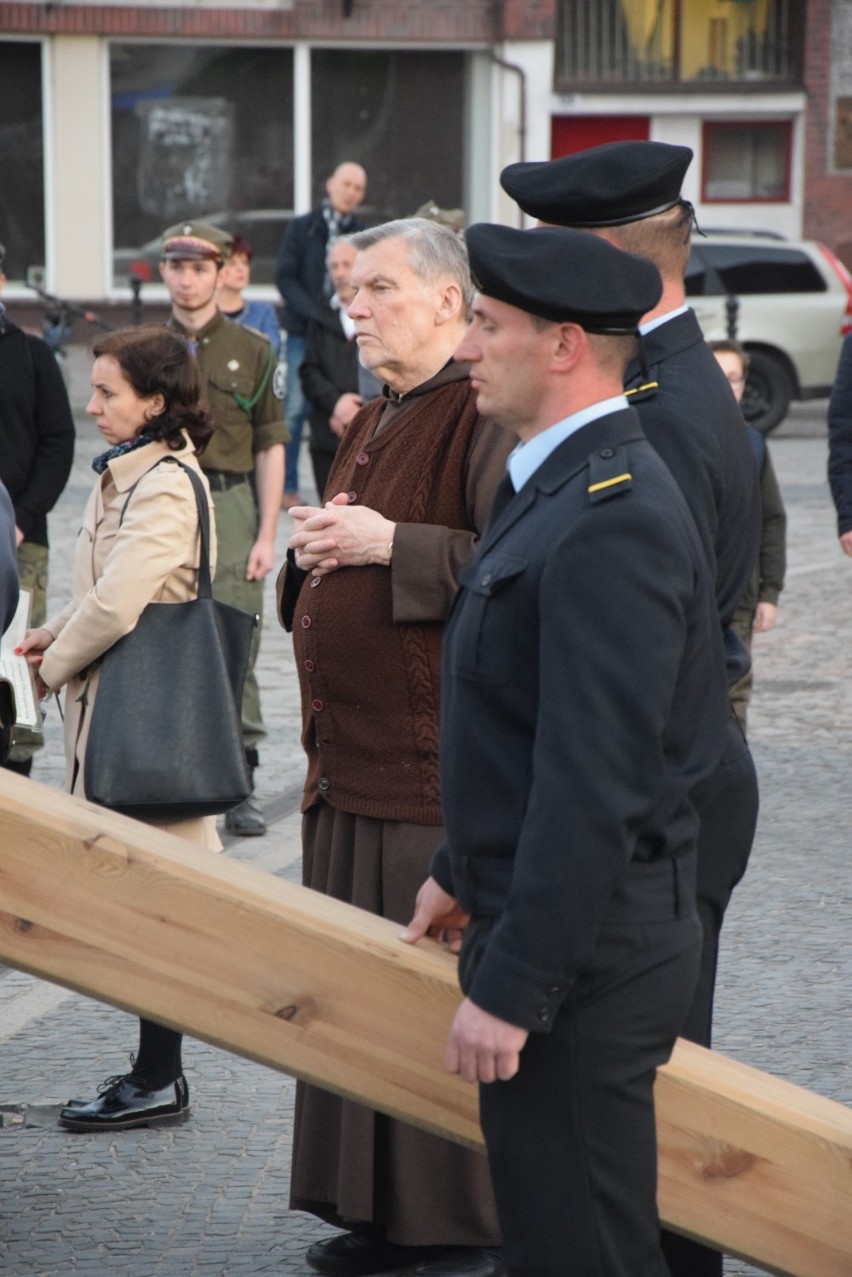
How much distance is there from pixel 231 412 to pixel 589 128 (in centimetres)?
1870

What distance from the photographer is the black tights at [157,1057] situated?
4.48 meters

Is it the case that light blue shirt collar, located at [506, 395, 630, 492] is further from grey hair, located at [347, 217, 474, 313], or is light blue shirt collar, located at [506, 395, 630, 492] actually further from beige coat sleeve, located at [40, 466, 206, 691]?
beige coat sleeve, located at [40, 466, 206, 691]

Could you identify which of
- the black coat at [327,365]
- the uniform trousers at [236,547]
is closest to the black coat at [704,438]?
the uniform trousers at [236,547]

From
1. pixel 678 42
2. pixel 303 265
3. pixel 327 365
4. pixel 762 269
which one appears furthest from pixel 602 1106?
pixel 678 42

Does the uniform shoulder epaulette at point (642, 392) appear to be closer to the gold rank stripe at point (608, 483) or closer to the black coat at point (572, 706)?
the black coat at point (572, 706)

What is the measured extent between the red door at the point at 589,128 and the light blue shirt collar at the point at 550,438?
74.6ft

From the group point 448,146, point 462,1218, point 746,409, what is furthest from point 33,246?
point 462,1218

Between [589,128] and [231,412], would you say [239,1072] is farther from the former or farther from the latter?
[589,128]

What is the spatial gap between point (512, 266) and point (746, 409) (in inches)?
689

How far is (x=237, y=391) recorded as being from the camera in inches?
283

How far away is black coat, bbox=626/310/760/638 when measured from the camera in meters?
3.13

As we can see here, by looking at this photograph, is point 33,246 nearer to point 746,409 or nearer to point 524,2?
point 524,2

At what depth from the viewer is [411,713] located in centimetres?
380

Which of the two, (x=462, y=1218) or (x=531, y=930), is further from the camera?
(x=462, y=1218)
